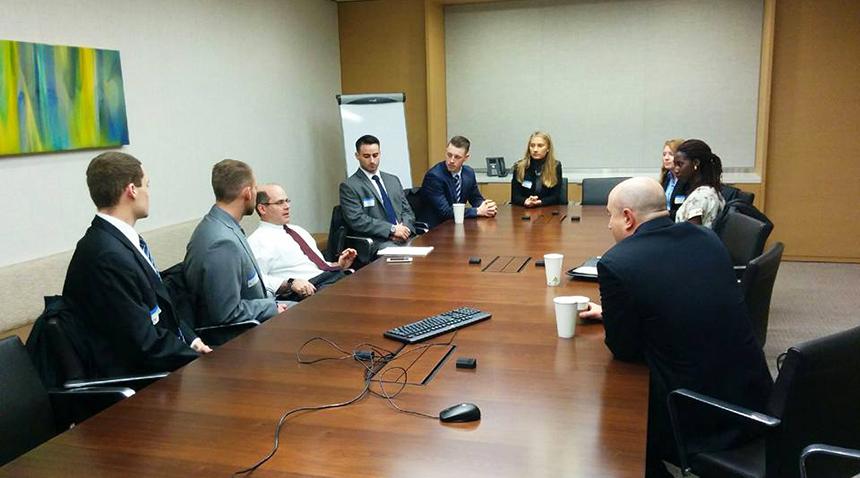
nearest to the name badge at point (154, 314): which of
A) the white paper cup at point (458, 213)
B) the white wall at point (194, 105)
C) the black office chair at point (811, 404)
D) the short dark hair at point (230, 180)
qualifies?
the short dark hair at point (230, 180)

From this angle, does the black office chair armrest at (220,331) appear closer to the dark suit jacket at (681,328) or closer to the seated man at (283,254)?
the seated man at (283,254)

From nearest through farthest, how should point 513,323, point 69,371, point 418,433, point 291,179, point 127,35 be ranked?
1. point 418,433
2. point 69,371
3. point 513,323
4. point 127,35
5. point 291,179

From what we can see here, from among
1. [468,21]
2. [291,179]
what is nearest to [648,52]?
[468,21]

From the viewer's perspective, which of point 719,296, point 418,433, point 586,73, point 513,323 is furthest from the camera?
point 586,73

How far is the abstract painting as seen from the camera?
361 centimetres

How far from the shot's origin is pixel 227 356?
2277mm

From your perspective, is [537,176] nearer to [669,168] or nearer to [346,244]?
[669,168]

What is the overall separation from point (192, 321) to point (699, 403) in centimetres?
208

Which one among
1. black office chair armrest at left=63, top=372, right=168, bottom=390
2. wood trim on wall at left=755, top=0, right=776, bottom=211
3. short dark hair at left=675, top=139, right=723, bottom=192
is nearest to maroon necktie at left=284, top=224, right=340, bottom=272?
black office chair armrest at left=63, top=372, right=168, bottom=390

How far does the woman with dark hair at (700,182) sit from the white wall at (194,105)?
3.40 meters

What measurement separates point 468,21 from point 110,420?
660 cm

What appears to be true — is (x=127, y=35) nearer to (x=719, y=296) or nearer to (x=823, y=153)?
(x=719, y=296)

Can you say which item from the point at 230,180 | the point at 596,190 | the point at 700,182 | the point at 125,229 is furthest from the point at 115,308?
the point at 596,190

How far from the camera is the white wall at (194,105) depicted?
12.6 ft
